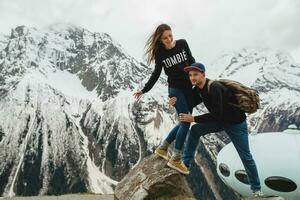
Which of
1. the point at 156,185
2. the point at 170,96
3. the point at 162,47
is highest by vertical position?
the point at 162,47

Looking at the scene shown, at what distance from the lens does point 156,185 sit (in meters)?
14.8

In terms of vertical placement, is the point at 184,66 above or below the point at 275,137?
below

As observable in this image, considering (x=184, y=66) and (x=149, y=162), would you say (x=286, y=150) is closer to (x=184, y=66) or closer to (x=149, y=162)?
(x=149, y=162)

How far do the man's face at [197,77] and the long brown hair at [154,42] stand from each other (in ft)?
5.29

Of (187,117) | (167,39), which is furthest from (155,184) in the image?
(167,39)

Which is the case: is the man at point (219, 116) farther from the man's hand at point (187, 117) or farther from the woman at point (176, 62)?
the woman at point (176, 62)

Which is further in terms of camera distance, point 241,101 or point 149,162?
point 149,162

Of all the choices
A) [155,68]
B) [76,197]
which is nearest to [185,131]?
[155,68]

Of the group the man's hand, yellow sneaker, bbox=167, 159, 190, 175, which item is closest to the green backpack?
the man's hand

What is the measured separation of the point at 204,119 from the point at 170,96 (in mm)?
1577

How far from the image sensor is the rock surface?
14.8 meters

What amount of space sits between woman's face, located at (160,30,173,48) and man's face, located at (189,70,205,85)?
1.34m

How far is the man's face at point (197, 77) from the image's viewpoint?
13109 millimetres

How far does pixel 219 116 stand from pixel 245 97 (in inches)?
30.8
